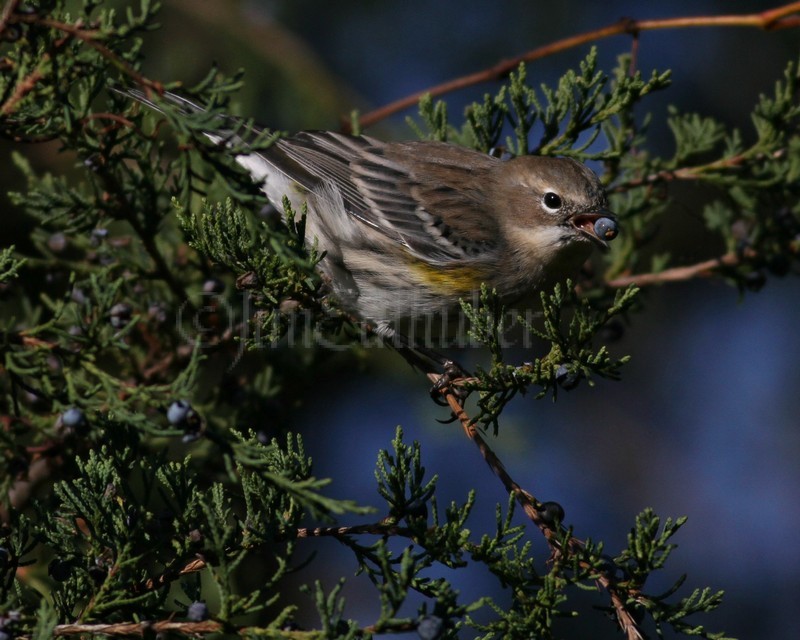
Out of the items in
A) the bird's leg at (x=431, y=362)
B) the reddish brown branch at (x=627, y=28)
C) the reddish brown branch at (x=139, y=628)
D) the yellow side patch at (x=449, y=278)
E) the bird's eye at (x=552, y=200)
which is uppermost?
the reddish brown branch at (x=627, y=28)

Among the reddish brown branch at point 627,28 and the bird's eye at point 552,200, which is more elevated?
the reddish brown branch at point 627,28

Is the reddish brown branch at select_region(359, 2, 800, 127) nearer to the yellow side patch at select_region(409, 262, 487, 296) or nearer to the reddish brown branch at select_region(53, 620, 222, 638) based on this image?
the yellow side patch at select_region(409, 262, 487, 296)

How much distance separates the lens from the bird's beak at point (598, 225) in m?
Answer: 3.31

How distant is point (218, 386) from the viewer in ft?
10.5

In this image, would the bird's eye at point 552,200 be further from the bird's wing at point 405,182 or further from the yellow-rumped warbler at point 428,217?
the bird's wing at point 405,182

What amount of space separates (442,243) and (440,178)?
0.44m

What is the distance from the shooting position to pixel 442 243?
376cm

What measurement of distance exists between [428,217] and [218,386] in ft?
4.20

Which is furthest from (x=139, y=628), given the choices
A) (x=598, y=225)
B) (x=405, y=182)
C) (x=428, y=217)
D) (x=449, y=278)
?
(x=405, y=182)

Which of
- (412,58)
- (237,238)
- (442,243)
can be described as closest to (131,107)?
(237,238)

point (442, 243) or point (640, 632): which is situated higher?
point (442, 243)

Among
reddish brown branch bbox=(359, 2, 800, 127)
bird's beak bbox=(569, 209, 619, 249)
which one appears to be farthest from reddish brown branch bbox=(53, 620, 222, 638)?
reddish brown branch bbox=(359, 2, 800, 127)

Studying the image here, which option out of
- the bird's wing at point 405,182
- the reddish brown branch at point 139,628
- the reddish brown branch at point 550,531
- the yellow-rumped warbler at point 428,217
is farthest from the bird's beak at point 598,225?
the reddish brown branch at point 139,628

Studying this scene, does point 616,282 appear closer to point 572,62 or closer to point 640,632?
point 640,632
